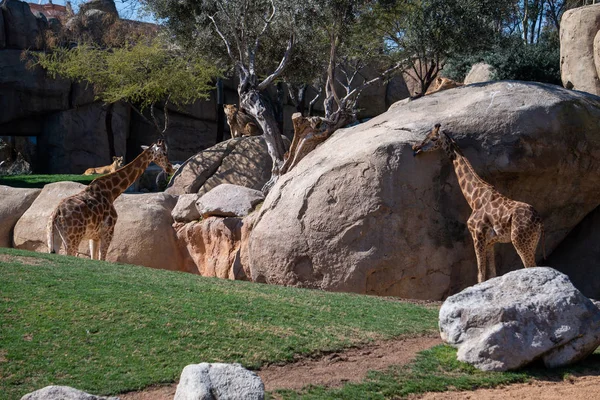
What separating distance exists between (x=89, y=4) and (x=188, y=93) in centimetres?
1087

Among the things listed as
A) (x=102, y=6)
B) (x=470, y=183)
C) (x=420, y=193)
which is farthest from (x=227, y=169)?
(x=102, y=6)

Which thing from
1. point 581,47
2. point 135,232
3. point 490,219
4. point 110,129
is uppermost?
point 581,47

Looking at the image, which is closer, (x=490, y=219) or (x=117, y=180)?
(x=490, y=219)

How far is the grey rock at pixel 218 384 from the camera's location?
16.2 ft

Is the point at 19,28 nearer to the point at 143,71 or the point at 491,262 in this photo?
the point at 143,71

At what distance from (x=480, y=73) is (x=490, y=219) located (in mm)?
17273

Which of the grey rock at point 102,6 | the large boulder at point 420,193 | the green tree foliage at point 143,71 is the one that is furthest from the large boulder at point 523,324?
the grey rock at point 102,6

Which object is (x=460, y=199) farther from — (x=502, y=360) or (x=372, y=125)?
(x=502, y=360)

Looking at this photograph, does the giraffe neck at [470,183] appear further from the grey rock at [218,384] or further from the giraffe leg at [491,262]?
the grey rock at [218,384]

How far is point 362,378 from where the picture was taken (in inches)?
266

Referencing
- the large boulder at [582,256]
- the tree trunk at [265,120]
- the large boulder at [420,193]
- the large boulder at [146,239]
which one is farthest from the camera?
the tree trunk at [265,120]

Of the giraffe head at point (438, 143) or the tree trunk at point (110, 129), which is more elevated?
the tree trunk at point (110, 129)

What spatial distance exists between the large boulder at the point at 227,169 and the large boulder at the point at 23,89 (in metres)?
12.3

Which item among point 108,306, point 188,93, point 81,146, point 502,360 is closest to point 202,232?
point 108,306
